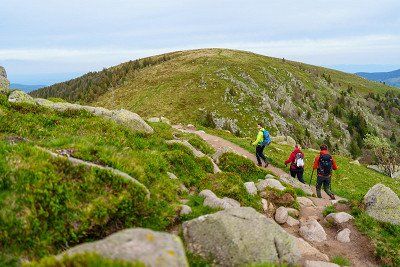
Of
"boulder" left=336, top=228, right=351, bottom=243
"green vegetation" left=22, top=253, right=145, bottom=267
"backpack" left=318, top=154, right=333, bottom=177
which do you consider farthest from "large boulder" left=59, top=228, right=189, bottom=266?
"backpack" left=318, top=154, right=333, bottom=177

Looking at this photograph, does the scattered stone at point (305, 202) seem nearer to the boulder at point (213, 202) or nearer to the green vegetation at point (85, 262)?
the boulder at point (213, 202)

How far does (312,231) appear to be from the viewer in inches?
610

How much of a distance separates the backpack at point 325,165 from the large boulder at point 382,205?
16.0 feet

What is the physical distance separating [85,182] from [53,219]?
60.5 inches

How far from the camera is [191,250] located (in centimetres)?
1039

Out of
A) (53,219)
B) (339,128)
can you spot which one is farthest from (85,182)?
(339,128)

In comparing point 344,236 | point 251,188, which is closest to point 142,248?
point 344,236

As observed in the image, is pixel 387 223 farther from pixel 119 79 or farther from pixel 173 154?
pixel 119 79

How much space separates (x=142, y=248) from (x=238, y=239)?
13.4ft

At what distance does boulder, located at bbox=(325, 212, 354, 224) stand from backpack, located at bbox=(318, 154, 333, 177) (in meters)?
6.13

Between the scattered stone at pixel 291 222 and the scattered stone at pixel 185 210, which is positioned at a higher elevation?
the scattered stone at pixel 185 210

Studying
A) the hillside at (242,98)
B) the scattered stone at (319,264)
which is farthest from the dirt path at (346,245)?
the hillside at (242,98)

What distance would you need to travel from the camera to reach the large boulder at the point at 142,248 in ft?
22.7

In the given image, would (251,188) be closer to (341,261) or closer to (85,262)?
(341,261)
